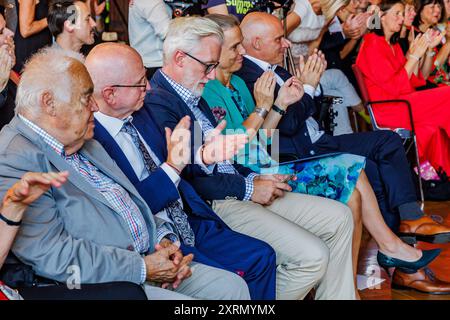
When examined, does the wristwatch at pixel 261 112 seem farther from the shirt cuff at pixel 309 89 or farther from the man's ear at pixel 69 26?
the man's ear at pixel 69 26

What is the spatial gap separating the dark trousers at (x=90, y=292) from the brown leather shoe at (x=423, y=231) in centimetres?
199

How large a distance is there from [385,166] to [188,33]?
1389 millimetres

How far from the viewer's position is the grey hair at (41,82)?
201cm

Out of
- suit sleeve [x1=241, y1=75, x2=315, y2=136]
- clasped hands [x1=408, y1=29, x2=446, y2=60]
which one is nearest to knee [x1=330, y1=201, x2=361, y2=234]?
suit sleeve [x1=241, y1=75, x2=315, y2=136]

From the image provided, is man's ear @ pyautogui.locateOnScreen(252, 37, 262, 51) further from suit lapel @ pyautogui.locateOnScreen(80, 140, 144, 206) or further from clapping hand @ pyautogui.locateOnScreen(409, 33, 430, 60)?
clapping hand @ pyautogui.locateOnScreen(409, 33, 430, 60)

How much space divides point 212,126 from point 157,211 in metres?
0.69

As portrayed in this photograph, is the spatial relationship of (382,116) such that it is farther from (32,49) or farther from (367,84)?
(32,49)

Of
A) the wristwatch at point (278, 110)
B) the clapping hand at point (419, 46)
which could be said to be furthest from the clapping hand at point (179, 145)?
the clapping hand at point (419, 46)

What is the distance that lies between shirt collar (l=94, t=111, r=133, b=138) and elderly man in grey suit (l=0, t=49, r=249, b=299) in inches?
7.8

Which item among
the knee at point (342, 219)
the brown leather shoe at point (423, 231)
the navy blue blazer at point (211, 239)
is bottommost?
the brown leather shoe at point (423, 231)

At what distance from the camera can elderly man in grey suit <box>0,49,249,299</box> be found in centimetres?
194

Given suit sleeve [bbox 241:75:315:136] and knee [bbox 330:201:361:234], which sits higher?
suit sleeve [bbox 241:75:315:136]

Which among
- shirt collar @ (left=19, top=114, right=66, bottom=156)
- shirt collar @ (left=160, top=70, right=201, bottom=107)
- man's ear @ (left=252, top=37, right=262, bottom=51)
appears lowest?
man's ear @ (left=252, top=37, right=262, bottom=51)
